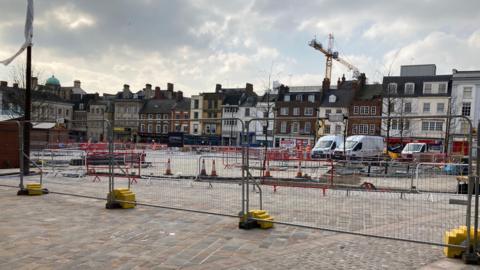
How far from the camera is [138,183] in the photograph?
1502 centimetres

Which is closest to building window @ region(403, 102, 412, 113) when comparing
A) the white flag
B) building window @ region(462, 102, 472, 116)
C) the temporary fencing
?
building window @ region(462, 102, 472, 116)

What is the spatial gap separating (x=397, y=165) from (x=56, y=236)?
426 inches

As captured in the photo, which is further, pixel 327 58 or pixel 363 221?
pixel 327 58

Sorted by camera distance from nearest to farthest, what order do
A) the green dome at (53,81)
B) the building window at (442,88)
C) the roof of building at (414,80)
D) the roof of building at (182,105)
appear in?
the building window at (442,88) → the roof of building at (414,80) → the roof of building at (182,105) → the green dome at (53,81)

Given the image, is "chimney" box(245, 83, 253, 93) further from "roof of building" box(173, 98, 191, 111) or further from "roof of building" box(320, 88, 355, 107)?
"roof of building" box(320, 88, 355, 107)

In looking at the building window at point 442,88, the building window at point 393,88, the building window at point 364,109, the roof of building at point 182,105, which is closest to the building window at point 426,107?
the building window at point 442,88

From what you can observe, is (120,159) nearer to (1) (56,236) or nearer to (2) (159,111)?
(1) (56,236)

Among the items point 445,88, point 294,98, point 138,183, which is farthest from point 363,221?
point 294,98

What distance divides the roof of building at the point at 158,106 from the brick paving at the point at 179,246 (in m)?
75.2

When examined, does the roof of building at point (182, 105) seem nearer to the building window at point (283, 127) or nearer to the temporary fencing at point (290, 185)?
the building window at point (283, 127)

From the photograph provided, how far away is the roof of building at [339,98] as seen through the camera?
63.4 metres

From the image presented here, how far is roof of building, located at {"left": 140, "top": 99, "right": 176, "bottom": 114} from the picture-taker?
83062mm

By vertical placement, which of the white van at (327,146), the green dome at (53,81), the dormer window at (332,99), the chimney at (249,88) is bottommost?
the white van at (327,146)

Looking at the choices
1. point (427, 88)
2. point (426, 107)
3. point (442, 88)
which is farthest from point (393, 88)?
point (442, 88)
